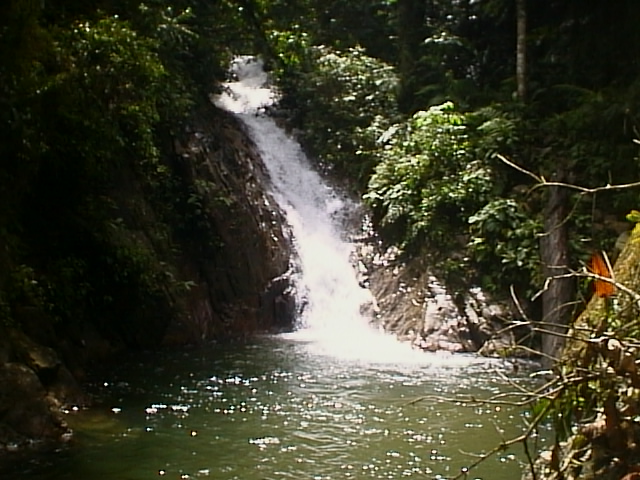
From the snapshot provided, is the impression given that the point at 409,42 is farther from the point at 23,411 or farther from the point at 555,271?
the point at 23,411

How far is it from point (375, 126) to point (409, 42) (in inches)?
124

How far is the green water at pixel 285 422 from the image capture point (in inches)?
245

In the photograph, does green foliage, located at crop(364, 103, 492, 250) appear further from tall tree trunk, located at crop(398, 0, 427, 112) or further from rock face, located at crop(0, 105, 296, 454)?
tall tree trunk, located at crop(398, 0, 427, 112)

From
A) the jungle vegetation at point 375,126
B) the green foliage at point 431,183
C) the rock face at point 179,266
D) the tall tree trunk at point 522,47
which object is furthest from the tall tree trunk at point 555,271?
the rock face at point 179,266

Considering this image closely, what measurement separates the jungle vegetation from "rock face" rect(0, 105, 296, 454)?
0.09 metres

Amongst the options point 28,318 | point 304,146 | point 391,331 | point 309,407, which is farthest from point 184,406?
point 304,146

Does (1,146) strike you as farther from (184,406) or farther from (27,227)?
(184,406)

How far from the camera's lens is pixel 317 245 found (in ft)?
52.7

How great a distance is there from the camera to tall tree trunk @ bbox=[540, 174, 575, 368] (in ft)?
36.5

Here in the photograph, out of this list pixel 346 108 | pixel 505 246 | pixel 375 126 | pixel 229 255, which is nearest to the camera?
pixel 505 246

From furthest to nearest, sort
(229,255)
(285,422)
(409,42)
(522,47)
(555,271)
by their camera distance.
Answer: (409,42), (522,47), (229,255), (555,271), (285,422)

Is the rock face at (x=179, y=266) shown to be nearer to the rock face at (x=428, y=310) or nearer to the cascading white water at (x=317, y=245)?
the cascading white water at (x=317, y=245)

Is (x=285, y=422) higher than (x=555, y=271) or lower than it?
lower

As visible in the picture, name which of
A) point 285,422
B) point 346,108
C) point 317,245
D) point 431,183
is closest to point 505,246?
point 431,183
